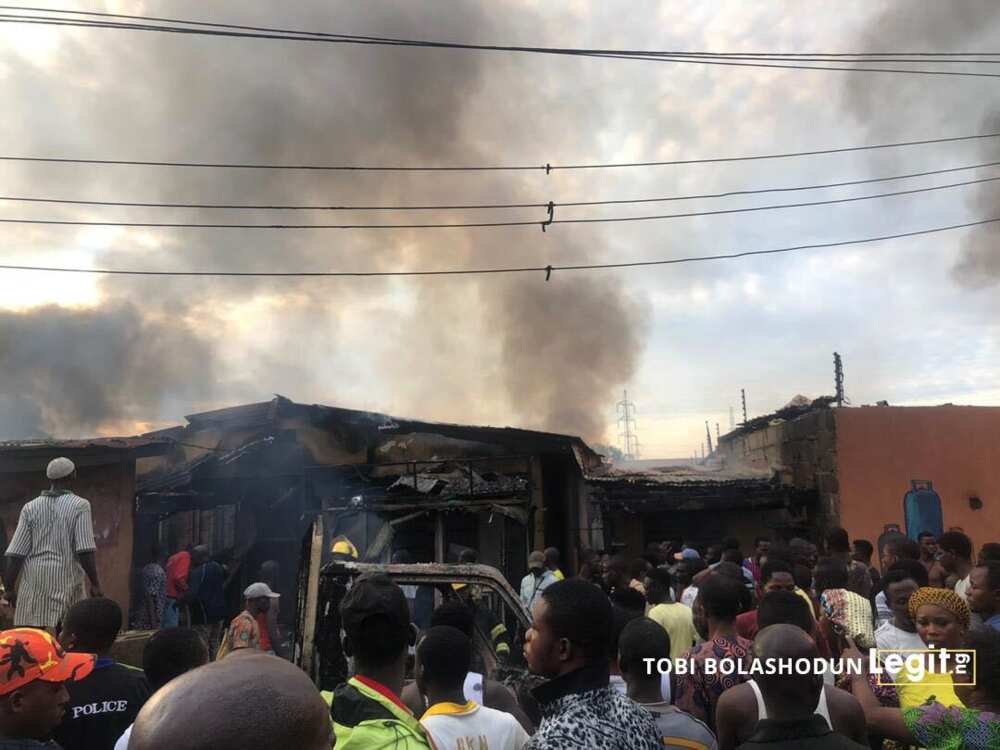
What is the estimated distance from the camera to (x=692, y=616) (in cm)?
500

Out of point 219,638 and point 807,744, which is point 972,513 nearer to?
point 219,638

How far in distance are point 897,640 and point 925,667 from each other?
618mm

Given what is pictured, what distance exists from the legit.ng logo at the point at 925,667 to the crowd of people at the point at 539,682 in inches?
0.7

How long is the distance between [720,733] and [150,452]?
9.10 m

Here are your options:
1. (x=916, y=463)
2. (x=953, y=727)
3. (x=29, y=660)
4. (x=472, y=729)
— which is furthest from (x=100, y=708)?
(x=916, y=463)

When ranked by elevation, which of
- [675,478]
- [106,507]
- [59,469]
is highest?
[59,469]

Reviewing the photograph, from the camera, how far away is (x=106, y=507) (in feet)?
29.8

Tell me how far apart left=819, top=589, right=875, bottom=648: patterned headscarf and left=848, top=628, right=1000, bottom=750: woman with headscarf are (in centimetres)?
151

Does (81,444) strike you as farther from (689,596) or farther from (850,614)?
(850,614)

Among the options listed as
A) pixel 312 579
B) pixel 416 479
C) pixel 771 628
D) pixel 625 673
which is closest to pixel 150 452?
pixel 416 479

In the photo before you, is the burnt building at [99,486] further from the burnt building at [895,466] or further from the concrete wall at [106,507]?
the burnt building at [895,466]

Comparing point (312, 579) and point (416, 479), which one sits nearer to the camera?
point (312, 579)

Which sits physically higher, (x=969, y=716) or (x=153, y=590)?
(x=969, y=716)

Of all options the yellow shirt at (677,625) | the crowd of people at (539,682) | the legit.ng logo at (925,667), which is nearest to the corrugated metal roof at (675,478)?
the yellow shirt at (677,625)
